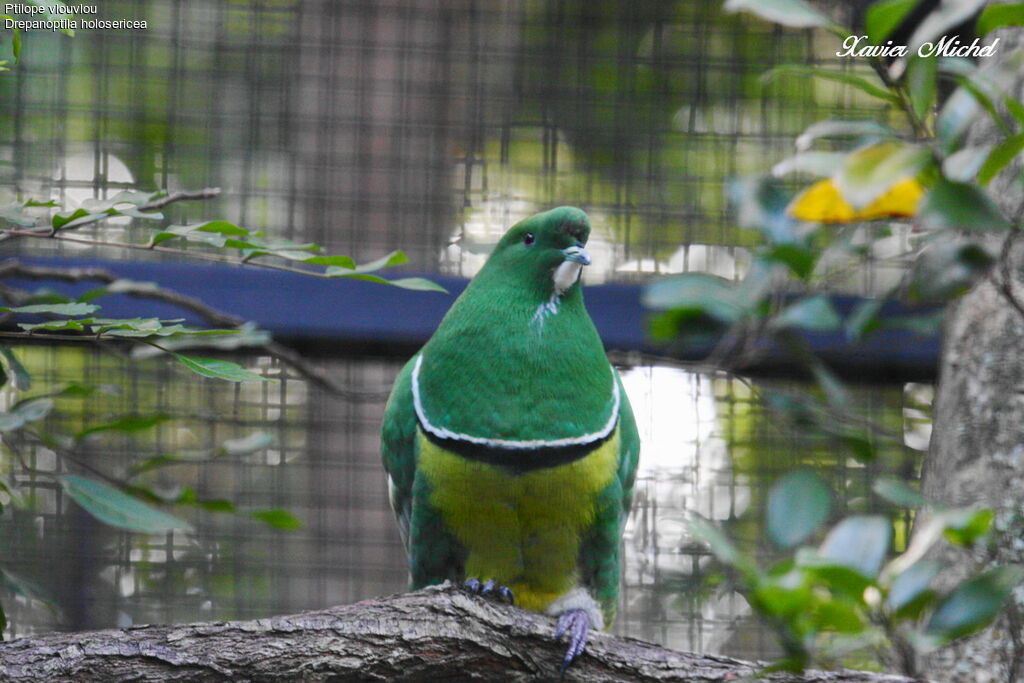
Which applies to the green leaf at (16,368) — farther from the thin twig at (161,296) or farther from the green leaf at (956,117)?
the green leaf at (956,117)

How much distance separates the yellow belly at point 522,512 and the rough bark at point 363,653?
0.81 ft

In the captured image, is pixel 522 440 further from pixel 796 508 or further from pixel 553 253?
pixel 796 508

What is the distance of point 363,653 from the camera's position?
127 cm

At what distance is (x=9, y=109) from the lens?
94.7 inches

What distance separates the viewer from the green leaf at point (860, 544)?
2.35 feet

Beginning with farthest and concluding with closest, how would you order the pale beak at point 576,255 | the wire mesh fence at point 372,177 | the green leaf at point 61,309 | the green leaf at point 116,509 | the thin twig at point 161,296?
the wire mesh fence at point 372,177 < the pale beak at point 576,255 < the thin twig at point 161,296 < the green leaf at point 116,509 < the green leaf at point 61,309

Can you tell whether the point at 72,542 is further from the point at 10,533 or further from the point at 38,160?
the point at 38,160

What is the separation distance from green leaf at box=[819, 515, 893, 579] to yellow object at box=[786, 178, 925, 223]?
1.21ft

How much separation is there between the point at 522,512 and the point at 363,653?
406 millimetres

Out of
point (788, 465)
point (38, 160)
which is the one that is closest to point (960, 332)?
point (788, 465)

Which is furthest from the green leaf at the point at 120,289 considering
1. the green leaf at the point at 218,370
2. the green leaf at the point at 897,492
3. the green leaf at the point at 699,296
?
the green leaf at the point at 897,492

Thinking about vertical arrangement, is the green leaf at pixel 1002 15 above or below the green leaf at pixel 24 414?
above

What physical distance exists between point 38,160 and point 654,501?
5.30 feet

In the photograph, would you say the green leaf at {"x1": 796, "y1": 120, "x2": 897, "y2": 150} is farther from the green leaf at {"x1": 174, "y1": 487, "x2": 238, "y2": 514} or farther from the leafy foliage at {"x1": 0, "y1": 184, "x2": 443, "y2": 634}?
the green leaf at {"x1": 174, "y1": 487, "x2": 238, "y2": 514}
